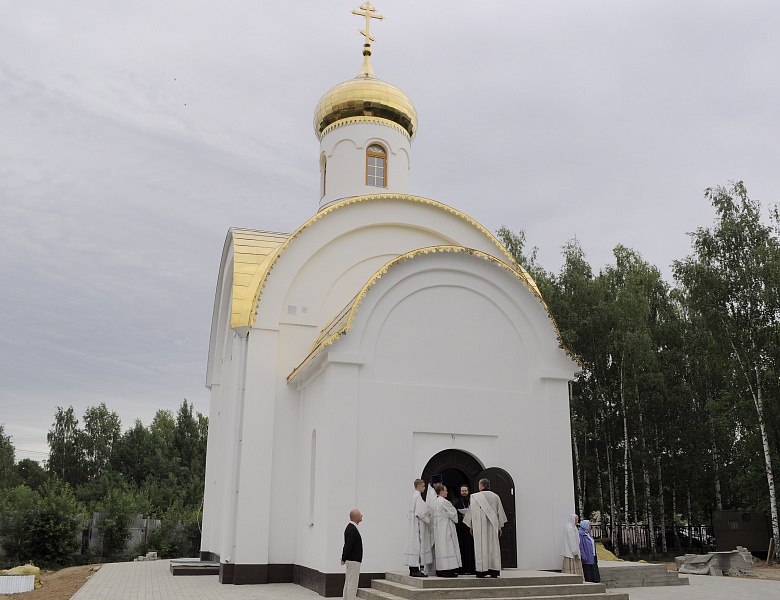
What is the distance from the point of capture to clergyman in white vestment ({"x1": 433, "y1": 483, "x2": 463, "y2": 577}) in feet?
27.8

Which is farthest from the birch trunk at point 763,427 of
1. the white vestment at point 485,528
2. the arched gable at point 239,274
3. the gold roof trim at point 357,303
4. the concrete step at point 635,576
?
the arched gable at point 239,274

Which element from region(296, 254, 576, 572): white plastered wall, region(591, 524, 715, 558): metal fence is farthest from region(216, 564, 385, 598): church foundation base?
region(591, 524, 715, 558): metal fence

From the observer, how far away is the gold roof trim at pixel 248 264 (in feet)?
38.8

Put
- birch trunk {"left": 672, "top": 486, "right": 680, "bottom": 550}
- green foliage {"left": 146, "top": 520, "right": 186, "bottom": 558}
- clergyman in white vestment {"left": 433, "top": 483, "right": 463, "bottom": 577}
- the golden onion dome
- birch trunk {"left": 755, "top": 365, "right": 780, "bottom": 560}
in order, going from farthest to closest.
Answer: birch trunk {"left": 672, "top": 486, "right": 680, "bottom": 550} < green foliage {"left": 146, "top": 520, "right": 186, "bottom": 558} < birch trunk {"left": 755, "top": 365, "right": 780, "bottom": 560} < the golden onion dome < clergyman in white vestment {"left": 433, "top": 483, "right": 463, "bottom": 577}

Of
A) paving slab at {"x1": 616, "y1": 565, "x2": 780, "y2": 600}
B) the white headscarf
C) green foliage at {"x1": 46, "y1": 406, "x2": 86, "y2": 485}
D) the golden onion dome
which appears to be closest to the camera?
paving slab at {"x1": 616, "y1": 565, "x2": 780, "y2": 600}

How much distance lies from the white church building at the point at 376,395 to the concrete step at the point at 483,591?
1212mm

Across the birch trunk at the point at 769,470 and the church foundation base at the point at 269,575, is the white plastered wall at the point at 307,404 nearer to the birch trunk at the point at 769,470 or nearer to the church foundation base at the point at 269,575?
the church foundation base at the point at 269,575

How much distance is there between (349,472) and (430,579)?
2.04 metres

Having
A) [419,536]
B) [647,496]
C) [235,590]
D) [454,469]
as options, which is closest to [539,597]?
[419,536]

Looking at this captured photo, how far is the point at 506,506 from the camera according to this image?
10023 millimetres

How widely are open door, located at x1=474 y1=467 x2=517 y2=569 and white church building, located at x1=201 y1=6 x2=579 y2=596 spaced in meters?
0.02

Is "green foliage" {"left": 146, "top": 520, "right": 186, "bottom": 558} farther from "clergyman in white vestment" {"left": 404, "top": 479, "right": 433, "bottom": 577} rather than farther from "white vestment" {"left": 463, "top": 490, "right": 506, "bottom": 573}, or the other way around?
"white vestment" {"left": 463, "top": 490, "right": 506, "bottom": 573}

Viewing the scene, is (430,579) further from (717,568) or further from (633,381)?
(633,381)

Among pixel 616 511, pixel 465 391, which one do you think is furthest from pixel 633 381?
pixel 465 391
